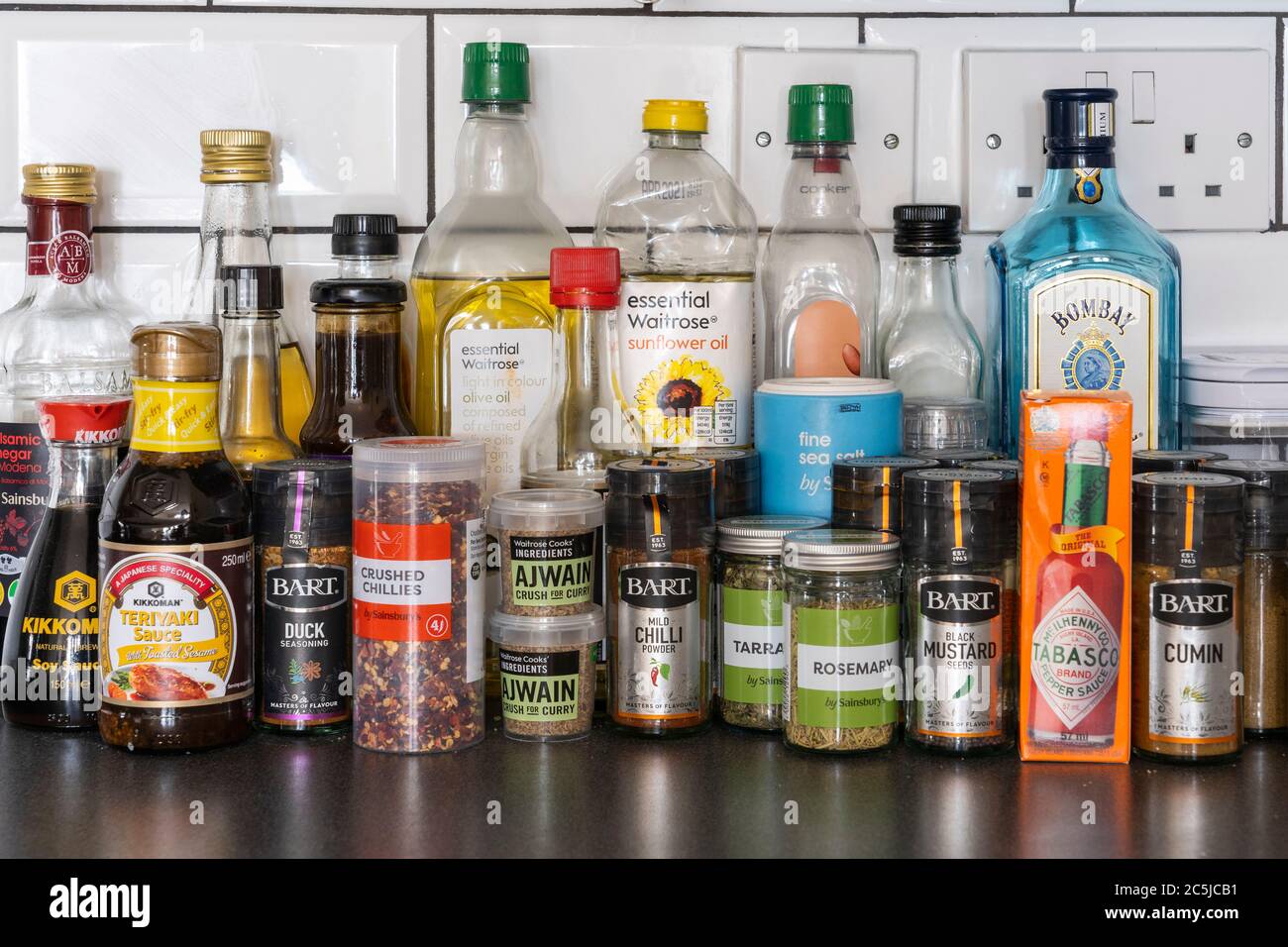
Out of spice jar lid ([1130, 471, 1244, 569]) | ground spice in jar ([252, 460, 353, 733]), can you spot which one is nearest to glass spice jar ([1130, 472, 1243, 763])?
spice jar lid ([1130, 471, 1244, 569])

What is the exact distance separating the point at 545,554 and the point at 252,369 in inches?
12.0

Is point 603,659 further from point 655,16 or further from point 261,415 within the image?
point 655,16

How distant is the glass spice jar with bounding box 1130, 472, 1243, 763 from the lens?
95 centimetres

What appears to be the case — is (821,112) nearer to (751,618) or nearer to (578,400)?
(578,400)

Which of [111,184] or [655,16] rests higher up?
[655,16]

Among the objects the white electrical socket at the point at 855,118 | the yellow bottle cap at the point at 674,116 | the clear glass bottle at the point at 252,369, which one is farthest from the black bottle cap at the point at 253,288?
the white electrical socket at the point at 855,118

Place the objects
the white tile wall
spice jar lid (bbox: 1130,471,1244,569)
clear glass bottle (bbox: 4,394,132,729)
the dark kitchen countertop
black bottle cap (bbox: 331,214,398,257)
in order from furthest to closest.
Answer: the white tile wall → black bottle cap (bbox: 331,214,398,257) → clear glass bottle (bbox: 4,394,132,729) → spice jar lid (bbox: 1130,471,1244,569) → the dark kitchen countertop

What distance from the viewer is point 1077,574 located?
96 centimetres

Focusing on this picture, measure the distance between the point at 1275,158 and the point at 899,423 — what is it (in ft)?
1.61

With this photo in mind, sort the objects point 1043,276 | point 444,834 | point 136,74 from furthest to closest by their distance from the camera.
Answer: point 136,74, point 1043,276, point 444,834

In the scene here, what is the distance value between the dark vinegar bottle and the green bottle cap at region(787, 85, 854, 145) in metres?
0.35

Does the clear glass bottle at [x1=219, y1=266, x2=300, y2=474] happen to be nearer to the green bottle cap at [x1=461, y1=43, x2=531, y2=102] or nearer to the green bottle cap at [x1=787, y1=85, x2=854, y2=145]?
the green bottle cap at [x1=461, y1=43, x2=531, y2=102]

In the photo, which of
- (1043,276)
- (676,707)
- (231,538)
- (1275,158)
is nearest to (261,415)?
(231,538)

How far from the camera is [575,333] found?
112 cm
